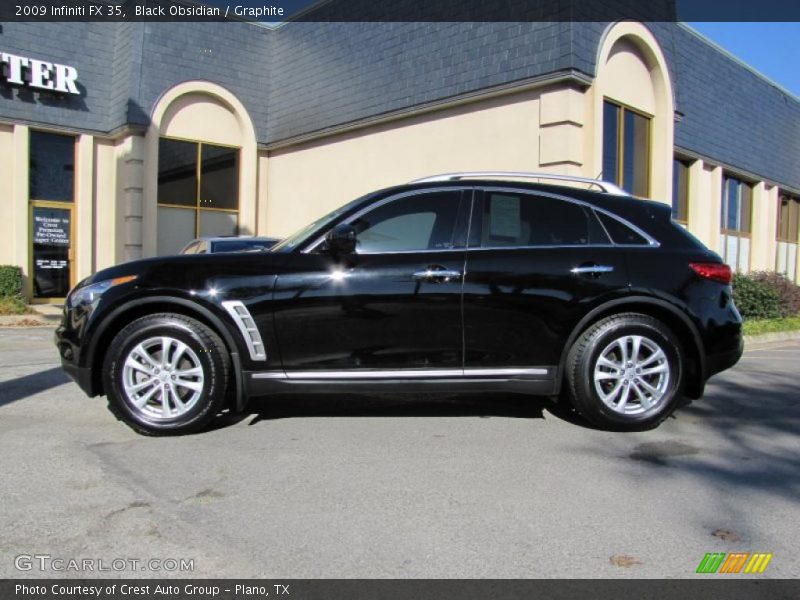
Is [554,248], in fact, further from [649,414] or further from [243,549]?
[243,549]

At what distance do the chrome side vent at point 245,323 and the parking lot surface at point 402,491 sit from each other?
0.66 m

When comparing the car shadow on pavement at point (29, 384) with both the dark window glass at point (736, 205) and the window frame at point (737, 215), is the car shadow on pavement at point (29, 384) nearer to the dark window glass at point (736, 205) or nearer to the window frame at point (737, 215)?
the window frame at point (737, 215)

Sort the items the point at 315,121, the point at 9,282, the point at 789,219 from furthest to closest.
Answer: the point at 789,219 < the point at 315,121 < the point at 9,282

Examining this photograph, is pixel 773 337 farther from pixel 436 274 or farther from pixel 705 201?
pixel 436 274

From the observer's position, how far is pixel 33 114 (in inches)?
581

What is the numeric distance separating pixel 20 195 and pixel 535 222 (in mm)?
13891

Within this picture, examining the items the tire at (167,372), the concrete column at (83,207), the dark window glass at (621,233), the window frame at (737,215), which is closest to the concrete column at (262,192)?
the concrete column at (83,207)

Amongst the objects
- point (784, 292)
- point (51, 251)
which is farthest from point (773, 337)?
point (51, 251)

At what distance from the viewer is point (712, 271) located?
477 centimetres

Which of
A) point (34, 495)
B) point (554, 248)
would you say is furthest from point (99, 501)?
point (554, 248)

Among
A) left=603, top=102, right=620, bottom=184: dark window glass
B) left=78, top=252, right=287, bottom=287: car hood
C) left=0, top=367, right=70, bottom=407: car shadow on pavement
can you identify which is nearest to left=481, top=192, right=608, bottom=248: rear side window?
left=78, top=252, right=287, bottom=287: car hood

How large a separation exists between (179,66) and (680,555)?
1611 centimetres

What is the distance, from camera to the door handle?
4.50m

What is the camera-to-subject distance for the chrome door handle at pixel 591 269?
182 inches
